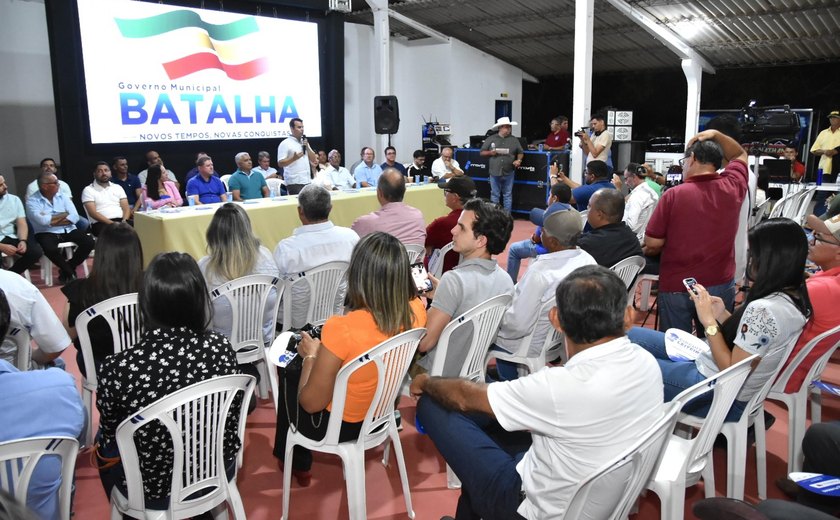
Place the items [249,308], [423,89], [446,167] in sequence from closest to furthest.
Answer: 1. [249,308]
2. [446,167]
3. [423,89]

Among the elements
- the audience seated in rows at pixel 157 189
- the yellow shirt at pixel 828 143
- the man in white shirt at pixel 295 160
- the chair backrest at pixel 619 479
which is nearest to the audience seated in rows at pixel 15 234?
the audience seated in rows at pixel 157 189

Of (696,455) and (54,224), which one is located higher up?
(54,224)

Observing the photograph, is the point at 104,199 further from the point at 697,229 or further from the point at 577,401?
the point at 577,401

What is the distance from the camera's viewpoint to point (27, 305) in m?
2.23

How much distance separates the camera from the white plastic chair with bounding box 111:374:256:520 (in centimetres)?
157

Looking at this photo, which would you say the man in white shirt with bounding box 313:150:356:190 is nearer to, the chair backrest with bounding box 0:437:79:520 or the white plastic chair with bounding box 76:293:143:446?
the white plastic chair with bounding box 76:293:143:446

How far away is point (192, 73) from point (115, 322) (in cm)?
666

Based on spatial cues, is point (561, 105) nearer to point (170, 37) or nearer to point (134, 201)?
point (170, 37)

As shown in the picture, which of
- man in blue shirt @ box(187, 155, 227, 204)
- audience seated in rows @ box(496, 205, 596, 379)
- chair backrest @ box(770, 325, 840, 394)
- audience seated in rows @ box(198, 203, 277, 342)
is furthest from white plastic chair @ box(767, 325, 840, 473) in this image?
man in blue shirt @ box(187, 155, 227, 204)

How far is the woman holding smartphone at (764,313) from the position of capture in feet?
6.48

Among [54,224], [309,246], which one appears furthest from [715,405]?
[54,224]

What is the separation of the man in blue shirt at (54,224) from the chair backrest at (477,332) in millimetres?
4312

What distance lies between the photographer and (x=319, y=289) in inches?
124

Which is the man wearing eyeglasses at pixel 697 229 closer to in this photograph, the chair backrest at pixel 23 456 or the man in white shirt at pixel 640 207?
the man in white shirt at pixel 640 207
